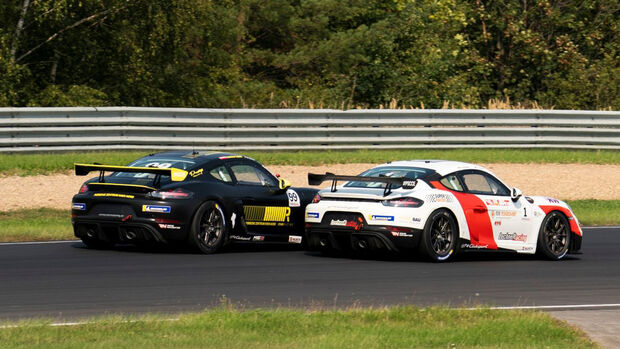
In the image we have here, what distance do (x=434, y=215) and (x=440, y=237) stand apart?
423 millimetres

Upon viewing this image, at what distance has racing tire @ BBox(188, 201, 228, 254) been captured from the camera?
47.1ft

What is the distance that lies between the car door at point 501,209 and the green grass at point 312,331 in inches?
207

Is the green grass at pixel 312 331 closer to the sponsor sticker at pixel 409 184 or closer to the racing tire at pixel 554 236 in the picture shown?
the sponsor sticker at pixel 409 184

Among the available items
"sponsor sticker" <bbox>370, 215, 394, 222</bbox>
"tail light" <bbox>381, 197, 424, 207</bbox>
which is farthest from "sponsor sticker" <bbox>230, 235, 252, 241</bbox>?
"tail light" <bbox>381, 197, 424, 207</bbox>

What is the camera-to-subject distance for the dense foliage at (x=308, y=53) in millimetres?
26891

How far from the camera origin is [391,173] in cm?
1492

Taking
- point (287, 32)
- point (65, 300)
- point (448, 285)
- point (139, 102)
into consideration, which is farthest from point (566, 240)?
point (287, 32)

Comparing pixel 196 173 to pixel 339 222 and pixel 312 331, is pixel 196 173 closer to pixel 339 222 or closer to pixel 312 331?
pixel 339 222

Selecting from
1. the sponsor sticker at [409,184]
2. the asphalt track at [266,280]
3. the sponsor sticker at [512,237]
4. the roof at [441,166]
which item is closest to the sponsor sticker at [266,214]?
the asphalt track at [266,280]

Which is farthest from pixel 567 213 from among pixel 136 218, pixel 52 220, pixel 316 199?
pixel 52 220

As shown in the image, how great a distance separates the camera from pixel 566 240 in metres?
15.5

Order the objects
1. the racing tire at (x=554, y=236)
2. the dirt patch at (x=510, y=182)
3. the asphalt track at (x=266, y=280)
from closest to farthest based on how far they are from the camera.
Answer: the asphalt track at (x=266, y=280)
the racing tire at (x=554, y=236)
the dirt patch at (x=510, y=182)

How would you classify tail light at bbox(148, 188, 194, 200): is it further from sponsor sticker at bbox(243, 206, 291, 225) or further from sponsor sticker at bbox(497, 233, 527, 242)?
sponsor sticker at bbox(497, 233, 527, 242)

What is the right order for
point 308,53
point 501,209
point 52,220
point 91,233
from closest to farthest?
point 91,233, point 501,209, point 52,220, point 308,53
